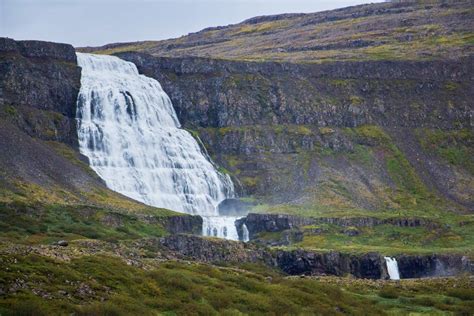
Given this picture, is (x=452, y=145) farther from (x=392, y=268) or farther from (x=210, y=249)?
(x=210, y=249)

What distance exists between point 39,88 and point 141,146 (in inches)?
945

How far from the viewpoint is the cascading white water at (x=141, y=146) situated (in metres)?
150

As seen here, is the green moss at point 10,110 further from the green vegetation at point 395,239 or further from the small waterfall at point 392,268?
the small waterfall at point 392,268

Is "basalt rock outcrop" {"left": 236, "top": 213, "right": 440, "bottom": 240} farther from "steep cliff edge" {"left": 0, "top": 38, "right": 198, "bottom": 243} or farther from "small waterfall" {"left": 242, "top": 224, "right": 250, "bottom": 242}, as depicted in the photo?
"steep cliff edge" {"left": 0, "top": 38, "right": 198, "bottom": 243}

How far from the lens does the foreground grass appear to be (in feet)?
165

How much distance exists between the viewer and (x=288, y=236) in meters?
132

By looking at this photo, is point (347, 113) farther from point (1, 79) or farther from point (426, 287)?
point (426, 287)

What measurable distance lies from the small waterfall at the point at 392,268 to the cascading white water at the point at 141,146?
3051cm

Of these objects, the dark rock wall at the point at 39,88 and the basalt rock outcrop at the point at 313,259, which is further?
the dark rock wall at the point at 39,88

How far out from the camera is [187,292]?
200ft


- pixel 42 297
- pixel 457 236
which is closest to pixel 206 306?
pixel 42 297

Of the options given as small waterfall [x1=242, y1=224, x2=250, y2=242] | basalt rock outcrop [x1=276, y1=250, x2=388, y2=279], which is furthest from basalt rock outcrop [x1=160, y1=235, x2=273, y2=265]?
small waterfall [x1=242, y1=224, x2=250, y2=242]

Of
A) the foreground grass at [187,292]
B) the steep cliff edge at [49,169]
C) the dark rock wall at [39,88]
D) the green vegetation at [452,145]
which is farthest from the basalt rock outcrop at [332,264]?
the green vegetation at [452,145]

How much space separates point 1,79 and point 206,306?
110875mm
